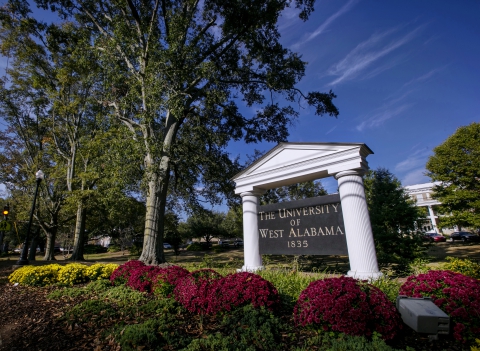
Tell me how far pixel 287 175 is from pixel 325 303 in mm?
4493

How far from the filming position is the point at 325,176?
7.25 meters

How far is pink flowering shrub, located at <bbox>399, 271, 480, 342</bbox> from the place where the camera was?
3.34m

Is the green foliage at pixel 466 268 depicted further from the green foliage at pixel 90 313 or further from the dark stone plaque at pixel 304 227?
the green foliage at pixel 90 313

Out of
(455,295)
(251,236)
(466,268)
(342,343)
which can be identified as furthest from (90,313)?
(466,268)

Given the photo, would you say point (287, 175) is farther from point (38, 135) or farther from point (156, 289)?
point (38, 135)

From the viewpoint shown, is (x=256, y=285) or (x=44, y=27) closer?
(x=256, y=285)

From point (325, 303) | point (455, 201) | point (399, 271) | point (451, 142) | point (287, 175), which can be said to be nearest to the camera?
point (325, 303)

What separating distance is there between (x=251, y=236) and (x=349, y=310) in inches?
196

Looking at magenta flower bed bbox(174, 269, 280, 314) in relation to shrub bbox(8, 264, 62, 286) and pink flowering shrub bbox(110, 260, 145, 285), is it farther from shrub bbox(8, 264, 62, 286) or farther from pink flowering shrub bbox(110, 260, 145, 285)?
shrub bbox(8, 264, 62, 286)

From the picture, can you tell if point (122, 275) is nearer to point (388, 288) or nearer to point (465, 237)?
point (388, 288)

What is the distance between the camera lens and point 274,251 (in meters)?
7.90

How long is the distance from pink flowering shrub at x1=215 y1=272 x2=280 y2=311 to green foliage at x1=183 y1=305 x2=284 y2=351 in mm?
159

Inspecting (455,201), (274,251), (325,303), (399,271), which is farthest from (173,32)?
(455,201)

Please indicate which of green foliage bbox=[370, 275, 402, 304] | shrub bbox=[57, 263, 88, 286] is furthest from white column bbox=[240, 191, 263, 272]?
shrub bbox=[57, 263, 88, 286]
